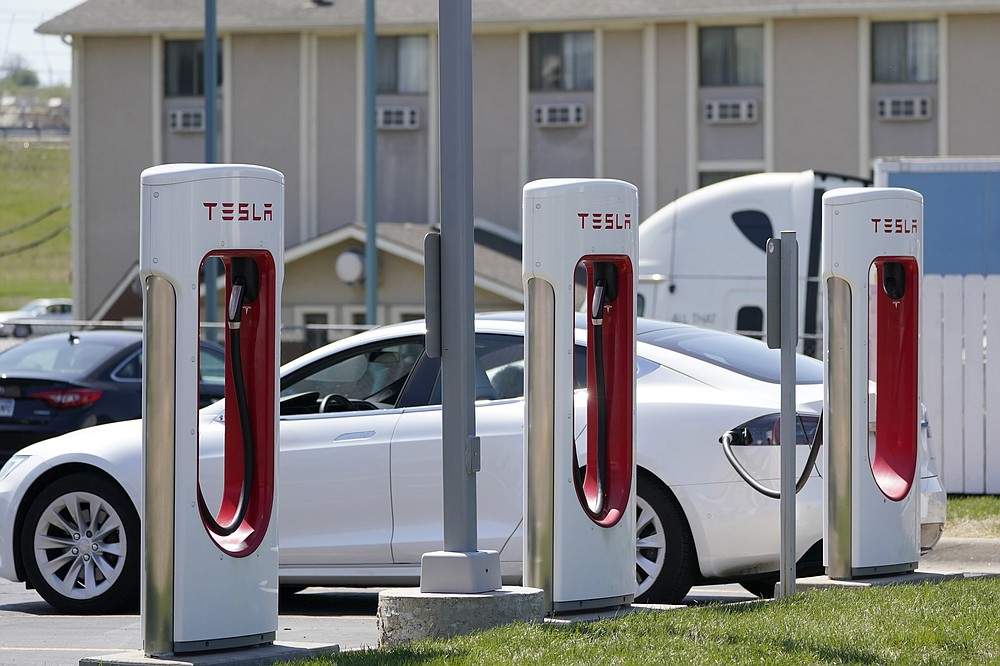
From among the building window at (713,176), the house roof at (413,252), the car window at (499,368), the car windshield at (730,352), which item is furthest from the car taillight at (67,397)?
the building window at (713,176)

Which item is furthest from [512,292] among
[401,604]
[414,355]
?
[401,604]

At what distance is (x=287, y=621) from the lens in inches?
327

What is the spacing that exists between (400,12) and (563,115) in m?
4.16

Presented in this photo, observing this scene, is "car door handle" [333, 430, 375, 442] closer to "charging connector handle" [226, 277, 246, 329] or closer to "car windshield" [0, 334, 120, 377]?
"charging connector handle" [226, 277, 246, 329]

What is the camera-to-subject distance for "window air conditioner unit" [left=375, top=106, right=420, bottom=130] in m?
34.3

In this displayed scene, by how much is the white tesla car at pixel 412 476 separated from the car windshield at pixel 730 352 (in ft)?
0.05

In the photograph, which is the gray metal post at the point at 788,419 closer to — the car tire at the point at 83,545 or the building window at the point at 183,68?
the car tire at the point at 83,545

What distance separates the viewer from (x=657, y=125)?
32.9 m

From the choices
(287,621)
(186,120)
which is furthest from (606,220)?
(186,120)

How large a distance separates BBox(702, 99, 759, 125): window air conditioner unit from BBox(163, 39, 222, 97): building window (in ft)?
35.7

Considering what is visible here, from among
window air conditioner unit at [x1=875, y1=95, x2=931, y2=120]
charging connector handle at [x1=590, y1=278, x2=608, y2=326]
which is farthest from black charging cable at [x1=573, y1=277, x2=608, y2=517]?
window air conditioner unit at [x1=875, y1=95, x2=931, y2=120]

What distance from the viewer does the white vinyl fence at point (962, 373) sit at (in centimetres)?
1300

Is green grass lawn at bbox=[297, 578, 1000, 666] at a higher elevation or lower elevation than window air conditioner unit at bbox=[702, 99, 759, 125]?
lower

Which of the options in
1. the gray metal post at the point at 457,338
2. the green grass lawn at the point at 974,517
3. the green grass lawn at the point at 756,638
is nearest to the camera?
the green grass lawn at the point at 756,638
